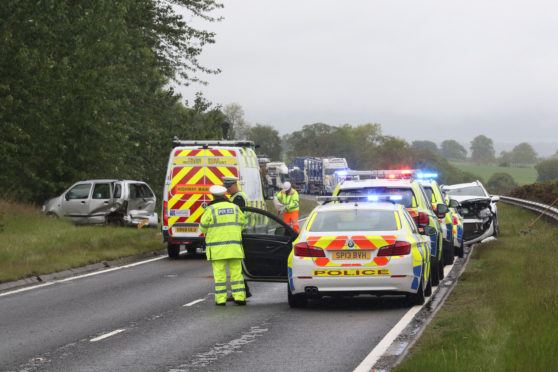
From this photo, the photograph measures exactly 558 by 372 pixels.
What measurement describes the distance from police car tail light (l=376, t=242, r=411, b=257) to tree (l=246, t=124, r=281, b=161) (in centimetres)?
17852

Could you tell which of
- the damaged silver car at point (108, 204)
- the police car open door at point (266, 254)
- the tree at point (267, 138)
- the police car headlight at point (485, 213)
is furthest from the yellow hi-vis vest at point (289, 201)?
the tree at point (267, 138)

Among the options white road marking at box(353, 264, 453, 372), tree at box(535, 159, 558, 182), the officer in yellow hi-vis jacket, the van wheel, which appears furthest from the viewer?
tree at box(535, 159, 558, 182)

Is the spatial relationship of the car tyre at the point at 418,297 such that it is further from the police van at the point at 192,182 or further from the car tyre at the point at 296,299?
the police van at the point at 192,182

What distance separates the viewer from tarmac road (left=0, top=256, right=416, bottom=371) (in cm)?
965

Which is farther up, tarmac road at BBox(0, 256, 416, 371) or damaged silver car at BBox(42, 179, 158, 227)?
damaged silver car at BBox(42, 179, 158, 227)

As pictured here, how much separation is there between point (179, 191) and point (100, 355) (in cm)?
1328

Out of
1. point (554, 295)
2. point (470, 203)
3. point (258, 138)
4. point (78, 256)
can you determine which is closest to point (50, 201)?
point (78, 256)

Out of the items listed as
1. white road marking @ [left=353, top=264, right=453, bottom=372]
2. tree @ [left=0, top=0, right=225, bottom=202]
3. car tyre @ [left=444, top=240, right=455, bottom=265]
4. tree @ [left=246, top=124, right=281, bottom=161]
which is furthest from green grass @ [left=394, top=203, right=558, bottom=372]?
tree @ [left=246, top=124, right=281, bottom=161]

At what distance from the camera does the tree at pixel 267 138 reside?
194 meters

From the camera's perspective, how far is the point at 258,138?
197 meters

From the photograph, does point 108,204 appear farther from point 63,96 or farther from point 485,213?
point 485,213

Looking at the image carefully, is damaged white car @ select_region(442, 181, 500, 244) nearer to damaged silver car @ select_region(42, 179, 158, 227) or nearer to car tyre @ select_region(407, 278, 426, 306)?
damaged silver car @ select_region(42, 179, 158, 227)

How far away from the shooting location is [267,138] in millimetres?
195875

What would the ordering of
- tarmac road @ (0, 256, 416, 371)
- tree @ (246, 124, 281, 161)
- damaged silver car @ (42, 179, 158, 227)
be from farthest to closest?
tree @ (246, 124, 281, 161) → damaged silver car @ (42, 179, 158, 227) → tarmac road @ (0, 256, 416, 371)
